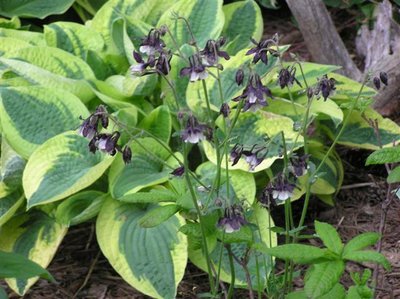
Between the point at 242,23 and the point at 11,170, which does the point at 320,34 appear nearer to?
the point at 242,23

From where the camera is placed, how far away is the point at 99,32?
2.83m

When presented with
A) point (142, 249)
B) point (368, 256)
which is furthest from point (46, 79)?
point (368, 256)

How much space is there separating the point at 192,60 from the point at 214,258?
0.83 m

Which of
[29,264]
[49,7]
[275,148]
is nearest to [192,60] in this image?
[29,264]

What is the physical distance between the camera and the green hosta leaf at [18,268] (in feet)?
4.51

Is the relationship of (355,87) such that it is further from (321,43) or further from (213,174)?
(213,174)

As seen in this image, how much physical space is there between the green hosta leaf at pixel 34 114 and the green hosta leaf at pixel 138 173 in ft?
0.72

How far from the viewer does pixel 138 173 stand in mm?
2303

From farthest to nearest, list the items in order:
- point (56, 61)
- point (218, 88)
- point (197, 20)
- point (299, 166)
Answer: point (197, 20), point (56, 61), point (218, 88), point (299, 166)

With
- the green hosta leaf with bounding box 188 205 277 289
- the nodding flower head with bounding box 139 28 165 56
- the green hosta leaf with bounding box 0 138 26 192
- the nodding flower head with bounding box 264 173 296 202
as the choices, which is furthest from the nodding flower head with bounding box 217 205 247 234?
the green hosta leaf with bounding box 0 138 26 192

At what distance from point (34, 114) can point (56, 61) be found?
0.28 metres

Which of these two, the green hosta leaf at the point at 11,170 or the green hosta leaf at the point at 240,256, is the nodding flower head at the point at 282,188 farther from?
the green hosta leaf at the point at 11,170

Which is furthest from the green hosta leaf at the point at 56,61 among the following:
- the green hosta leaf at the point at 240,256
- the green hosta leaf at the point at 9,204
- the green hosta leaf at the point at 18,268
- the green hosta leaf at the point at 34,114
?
the green hosta leaf at the point at 18,268

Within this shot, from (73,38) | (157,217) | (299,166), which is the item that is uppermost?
(299,166)
